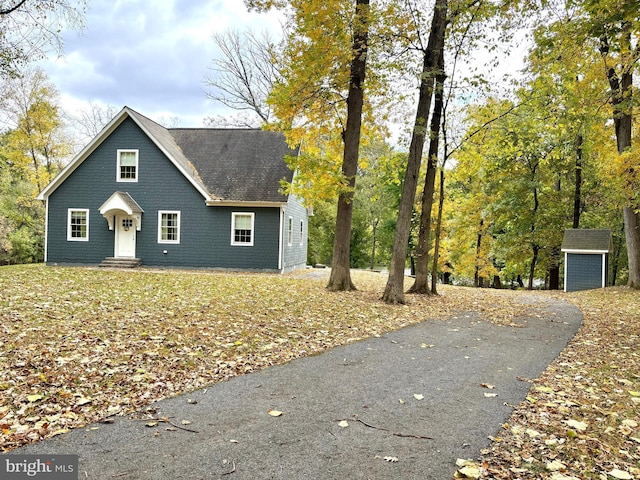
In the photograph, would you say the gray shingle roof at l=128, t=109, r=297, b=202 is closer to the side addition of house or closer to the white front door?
the side addition of house

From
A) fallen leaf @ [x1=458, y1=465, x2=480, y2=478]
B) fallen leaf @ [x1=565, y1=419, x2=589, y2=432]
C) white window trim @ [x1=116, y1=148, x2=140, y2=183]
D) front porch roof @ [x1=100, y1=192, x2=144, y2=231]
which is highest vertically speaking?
white window trim @ [x1=116, y1=148, x2=140, y2=183]

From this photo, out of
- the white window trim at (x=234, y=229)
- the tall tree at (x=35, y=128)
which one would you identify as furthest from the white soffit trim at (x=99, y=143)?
the tall tree at (x=35, y=128)

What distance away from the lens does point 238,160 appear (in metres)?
21.2

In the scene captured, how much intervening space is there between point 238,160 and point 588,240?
16287mm

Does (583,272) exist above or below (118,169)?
below

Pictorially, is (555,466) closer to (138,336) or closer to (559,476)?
(559,476)

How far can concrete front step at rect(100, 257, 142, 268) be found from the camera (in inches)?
762

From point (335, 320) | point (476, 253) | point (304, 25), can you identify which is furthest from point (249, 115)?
point (335, 320)

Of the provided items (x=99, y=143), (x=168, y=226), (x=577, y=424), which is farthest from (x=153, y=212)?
(x=577, y=424)

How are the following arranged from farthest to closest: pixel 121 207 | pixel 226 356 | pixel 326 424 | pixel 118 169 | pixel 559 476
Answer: pixel 118 169, pixel 121 207, pixel 226 356, pixel 326 424, pixel 559 476

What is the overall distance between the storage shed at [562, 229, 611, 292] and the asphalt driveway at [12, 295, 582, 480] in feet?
50.0

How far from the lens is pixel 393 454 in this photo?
337cm

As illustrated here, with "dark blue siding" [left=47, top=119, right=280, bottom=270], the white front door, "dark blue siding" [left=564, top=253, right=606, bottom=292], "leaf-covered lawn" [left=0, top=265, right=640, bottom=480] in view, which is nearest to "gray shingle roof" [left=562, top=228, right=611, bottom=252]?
"dark blue siding" [left=564, top=253, right=606, bottom=292]

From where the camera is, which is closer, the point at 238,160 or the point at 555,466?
the point at 555,466
